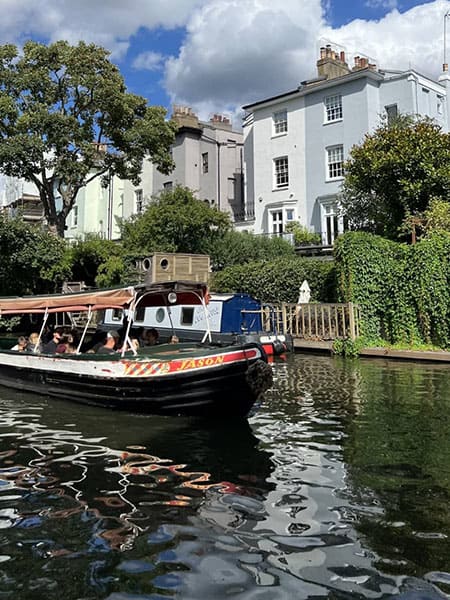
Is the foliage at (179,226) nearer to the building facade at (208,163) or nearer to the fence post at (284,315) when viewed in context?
the fence post at (284,315)

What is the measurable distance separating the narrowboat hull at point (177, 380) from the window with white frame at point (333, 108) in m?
27.4

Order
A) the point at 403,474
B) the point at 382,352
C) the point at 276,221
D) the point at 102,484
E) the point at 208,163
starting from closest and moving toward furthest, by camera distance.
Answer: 1. the point at 102,484
2. the point at 403,474
3. the point at 382,352
4. the point at 276,221
5. the point at 208,163

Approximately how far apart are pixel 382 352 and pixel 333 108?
2080 cm

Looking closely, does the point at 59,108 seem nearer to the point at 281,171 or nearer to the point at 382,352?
the point at 281,171

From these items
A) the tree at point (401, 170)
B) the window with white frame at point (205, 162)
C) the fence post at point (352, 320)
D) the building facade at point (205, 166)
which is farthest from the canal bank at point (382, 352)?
the window with white frame at point (205, 162)

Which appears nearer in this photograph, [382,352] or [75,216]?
[382,352]

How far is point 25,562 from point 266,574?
83.1 inches

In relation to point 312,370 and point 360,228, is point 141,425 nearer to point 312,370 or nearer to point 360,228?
point 312,370

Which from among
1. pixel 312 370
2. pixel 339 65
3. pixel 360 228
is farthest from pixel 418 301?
pixel 339 65

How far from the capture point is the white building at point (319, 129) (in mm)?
32312

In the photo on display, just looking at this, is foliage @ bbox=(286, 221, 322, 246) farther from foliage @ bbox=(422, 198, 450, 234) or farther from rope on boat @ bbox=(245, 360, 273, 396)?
rope on boat @ bbox=(245, 360, 273, 396)

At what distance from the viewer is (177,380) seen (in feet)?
30.7

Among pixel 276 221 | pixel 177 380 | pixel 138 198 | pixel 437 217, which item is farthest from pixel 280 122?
pixel 177 380

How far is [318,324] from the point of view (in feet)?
71.8
